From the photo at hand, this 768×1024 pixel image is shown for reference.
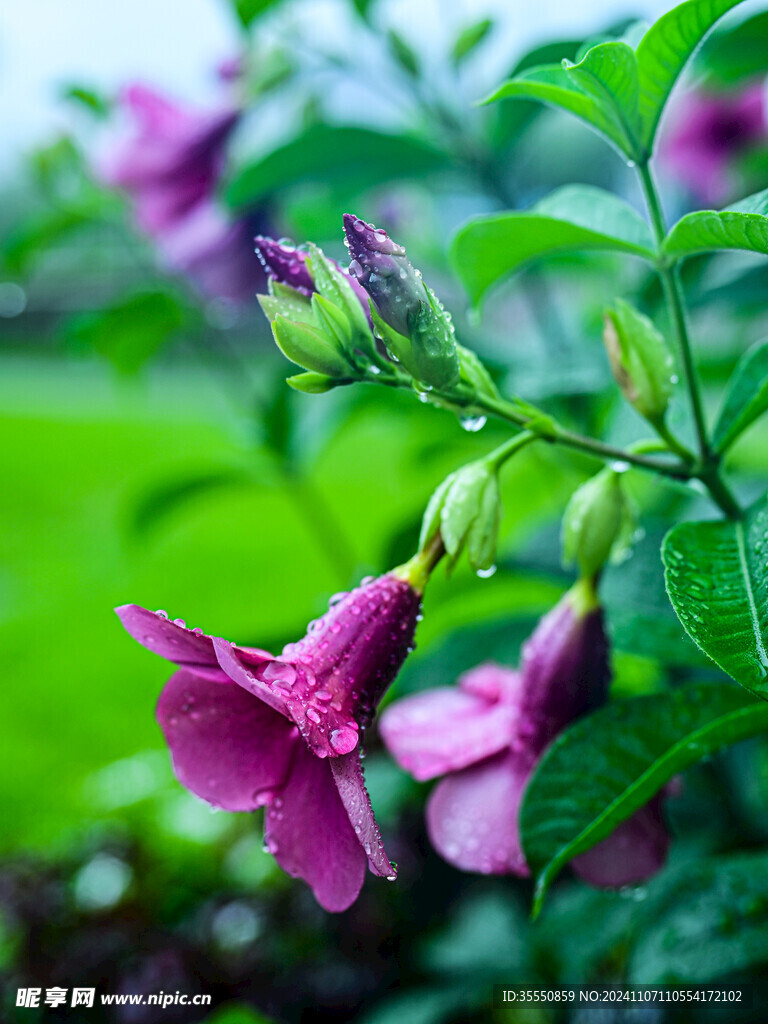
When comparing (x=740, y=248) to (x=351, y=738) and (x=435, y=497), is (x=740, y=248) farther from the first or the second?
(x=351, y=738)

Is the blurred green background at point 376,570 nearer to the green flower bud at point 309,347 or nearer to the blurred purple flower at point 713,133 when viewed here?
the blurred purple flower at point 713,133

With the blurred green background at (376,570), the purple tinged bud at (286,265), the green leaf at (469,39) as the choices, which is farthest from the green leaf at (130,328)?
the purple tinged bud at (286,265)

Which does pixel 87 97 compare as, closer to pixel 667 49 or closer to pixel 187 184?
pixel 187 184

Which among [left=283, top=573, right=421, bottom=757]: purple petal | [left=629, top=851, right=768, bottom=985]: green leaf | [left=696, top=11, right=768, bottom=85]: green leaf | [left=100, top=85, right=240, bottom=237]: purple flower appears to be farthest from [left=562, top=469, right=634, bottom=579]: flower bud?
[left=100, top=85, right=240, bottom=237]: purple flower

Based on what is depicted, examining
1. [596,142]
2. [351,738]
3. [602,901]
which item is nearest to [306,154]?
[351,738]

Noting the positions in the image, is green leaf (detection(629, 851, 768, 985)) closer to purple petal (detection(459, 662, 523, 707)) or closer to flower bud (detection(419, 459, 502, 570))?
purple petal (detection(459, 662, 523, 707))

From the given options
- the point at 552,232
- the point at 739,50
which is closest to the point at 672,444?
the point at 552,232
